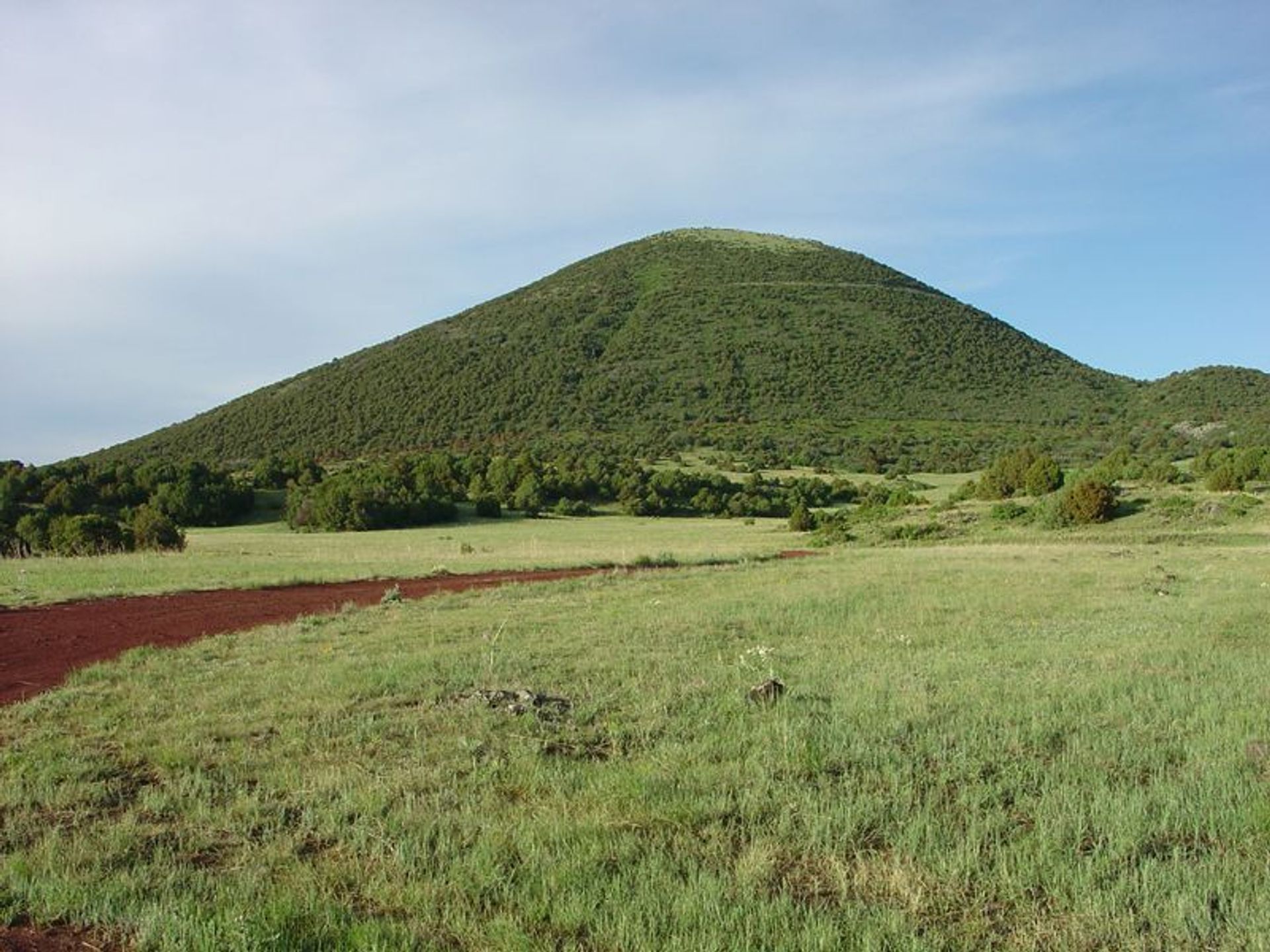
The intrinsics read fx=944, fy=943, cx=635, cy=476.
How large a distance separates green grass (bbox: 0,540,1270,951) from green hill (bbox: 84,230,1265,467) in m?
62.2

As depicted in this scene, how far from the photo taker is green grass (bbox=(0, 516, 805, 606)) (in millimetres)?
19922

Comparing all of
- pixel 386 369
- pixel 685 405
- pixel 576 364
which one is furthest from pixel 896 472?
pixel 386 369

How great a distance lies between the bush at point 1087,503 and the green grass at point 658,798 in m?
21.9

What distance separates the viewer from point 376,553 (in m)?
30.2

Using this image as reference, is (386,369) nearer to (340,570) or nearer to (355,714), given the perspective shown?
(340,570)

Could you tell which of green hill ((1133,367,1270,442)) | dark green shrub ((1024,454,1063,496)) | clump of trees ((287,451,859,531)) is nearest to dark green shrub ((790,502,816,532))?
clump of trees ((287,451,859,531))

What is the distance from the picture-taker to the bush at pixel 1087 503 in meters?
31.2

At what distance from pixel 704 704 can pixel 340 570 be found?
17.6 metres

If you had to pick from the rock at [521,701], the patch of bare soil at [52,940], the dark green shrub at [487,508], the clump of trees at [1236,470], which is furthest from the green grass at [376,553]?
the patch of bare soil at [52,940]

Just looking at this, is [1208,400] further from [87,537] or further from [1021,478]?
[87,537]

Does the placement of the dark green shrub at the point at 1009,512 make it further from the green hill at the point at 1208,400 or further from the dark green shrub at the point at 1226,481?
the green hill at the point at 1208,400


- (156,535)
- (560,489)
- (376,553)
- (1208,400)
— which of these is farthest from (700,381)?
(156,535)

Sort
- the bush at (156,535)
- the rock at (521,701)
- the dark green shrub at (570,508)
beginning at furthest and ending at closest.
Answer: the dark green shrub at (570,508) < the bush at (156,535) < the rock at (521,701)

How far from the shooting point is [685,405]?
88438 mm
